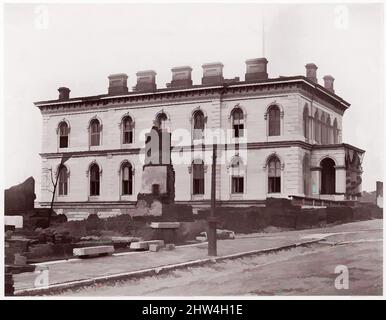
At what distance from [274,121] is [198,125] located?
2.56m

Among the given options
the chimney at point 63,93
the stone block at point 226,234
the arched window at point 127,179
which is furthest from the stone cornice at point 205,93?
the stone block at point 226,234

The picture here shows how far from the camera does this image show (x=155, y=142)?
1812 centimetres

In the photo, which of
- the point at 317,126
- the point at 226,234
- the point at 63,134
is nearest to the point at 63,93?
the point at 63,134

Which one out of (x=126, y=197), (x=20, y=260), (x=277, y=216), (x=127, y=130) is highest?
(x=127, y=130)

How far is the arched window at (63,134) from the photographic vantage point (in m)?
19.1

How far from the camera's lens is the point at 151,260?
14.1m

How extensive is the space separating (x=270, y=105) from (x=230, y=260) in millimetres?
7704

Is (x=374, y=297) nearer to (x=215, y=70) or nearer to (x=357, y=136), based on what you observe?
(x=357, y=136)

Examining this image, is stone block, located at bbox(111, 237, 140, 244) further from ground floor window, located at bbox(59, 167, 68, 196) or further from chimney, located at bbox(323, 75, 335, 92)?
chimney, located at bbox(323, 75, 335, 92)

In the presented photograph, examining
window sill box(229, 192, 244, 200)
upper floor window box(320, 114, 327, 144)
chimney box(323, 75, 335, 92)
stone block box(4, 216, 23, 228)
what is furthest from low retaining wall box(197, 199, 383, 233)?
stone block box(4, 216, 23, 228)

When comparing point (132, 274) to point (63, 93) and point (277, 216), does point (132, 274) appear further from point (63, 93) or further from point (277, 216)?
point (277, 216)

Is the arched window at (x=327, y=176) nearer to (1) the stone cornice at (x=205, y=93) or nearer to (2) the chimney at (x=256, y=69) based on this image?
(1) the stone cornice at (x=205, y=93)

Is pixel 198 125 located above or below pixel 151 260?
above

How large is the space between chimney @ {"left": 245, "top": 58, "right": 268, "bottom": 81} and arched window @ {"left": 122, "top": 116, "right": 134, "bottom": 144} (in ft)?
12.9
